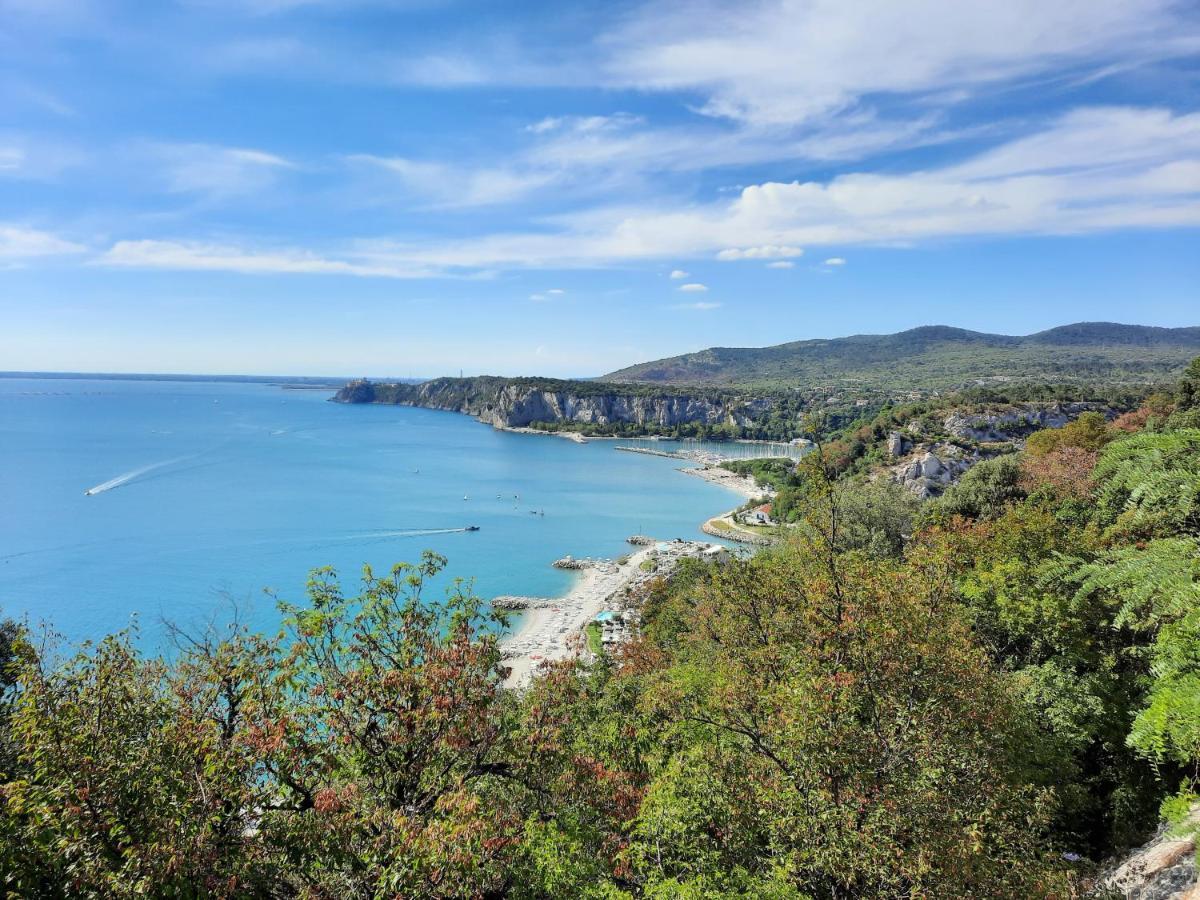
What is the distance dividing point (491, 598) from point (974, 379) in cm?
15372

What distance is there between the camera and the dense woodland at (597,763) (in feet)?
17.0

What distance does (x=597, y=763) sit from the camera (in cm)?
1051

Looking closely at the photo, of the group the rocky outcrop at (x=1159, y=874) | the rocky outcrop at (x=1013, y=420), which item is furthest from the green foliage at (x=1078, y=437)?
the rocky outcrop at (x=1159, y=874)

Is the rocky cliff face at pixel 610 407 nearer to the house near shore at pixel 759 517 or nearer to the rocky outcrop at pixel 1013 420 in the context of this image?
the house near shore at pixel 759 517

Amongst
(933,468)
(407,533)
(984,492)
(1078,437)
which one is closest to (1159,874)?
(984,492)

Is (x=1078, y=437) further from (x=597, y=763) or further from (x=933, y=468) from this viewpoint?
(x=597, y=763)

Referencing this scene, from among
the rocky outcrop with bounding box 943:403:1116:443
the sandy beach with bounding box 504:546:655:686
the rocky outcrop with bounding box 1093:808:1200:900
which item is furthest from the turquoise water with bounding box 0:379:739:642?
the rocky outcrop with bounding box 1093:808:1200:900

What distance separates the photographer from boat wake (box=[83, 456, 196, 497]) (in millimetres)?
75562

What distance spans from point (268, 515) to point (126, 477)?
32.2m

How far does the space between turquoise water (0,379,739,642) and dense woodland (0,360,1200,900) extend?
23969 millimetres

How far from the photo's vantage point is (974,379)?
522 feet

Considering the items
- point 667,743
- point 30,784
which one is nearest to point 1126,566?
point 667,743

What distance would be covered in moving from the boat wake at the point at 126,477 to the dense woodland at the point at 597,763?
84.2 meters

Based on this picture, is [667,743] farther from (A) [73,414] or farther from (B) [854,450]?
(A) [73,414]
